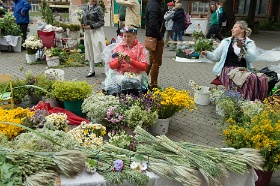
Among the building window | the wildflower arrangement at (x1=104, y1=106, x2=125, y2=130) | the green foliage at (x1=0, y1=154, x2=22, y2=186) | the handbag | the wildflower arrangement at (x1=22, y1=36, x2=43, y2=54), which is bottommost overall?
the wildflower arrangement at (x1=104, y1=106, x2=125, y2=130)

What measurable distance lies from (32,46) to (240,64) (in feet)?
18.0

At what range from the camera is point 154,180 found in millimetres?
2373

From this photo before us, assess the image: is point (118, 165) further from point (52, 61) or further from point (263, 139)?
point (52, 61)

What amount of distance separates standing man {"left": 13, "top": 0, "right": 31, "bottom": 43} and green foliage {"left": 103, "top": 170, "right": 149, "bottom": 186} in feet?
28.9

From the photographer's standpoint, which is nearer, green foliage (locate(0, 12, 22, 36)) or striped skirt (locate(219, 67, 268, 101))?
striped skirt (locate(219, 67, 268, 101))

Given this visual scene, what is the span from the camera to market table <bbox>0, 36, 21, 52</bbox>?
956 cm

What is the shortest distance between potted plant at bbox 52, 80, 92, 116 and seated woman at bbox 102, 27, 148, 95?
36 cm

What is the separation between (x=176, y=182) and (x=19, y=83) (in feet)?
11.2

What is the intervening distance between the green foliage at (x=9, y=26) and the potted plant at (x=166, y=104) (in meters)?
7.15

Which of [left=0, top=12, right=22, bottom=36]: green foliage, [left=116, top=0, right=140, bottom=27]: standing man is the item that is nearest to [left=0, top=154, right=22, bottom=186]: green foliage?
[left=116, top=0, right=140, bottom=27]: standing man

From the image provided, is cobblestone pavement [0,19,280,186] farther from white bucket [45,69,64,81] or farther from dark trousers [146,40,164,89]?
white bucket [45,69,64,81]

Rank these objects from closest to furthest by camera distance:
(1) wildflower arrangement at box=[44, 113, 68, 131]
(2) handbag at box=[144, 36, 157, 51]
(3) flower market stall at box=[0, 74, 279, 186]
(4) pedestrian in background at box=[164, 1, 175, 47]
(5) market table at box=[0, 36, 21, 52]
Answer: (3) flower market stall at box=[0, 74, 279, 186] → (1) wildflower arrangement at box=[44, 113, 68, 131] → (2) handbag at box=[144, 36, 157, 51] → (5) market table at box=[0, 36, 21, 52] → (4) pedestrian in background at box=[164, 1, 175, 47]

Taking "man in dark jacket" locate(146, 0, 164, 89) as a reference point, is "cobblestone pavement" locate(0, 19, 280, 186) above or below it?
below

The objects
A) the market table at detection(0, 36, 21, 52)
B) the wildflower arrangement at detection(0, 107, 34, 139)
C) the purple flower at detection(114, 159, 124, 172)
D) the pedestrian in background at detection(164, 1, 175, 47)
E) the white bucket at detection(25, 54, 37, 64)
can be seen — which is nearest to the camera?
the purple flower at detection(114, 159, 124, 172)
